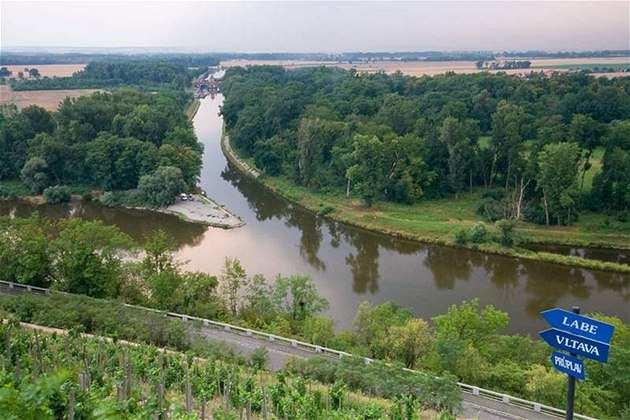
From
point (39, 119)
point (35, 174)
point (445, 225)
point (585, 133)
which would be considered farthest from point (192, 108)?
point (585, 133)

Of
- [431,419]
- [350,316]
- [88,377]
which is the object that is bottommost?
[350,316]

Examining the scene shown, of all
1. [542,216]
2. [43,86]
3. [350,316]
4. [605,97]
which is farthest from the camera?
[43,86]

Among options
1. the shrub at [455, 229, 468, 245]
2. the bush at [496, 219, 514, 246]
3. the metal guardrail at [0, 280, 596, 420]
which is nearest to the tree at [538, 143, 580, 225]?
the bush at [496, 219, 514, 246]

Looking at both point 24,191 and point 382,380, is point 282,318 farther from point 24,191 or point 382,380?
point 24,191

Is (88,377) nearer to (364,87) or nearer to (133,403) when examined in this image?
(133,403)

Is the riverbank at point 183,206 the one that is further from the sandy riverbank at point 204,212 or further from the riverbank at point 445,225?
the riverbank at point 445,225

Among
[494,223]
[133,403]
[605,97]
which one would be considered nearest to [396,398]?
[133,403]
